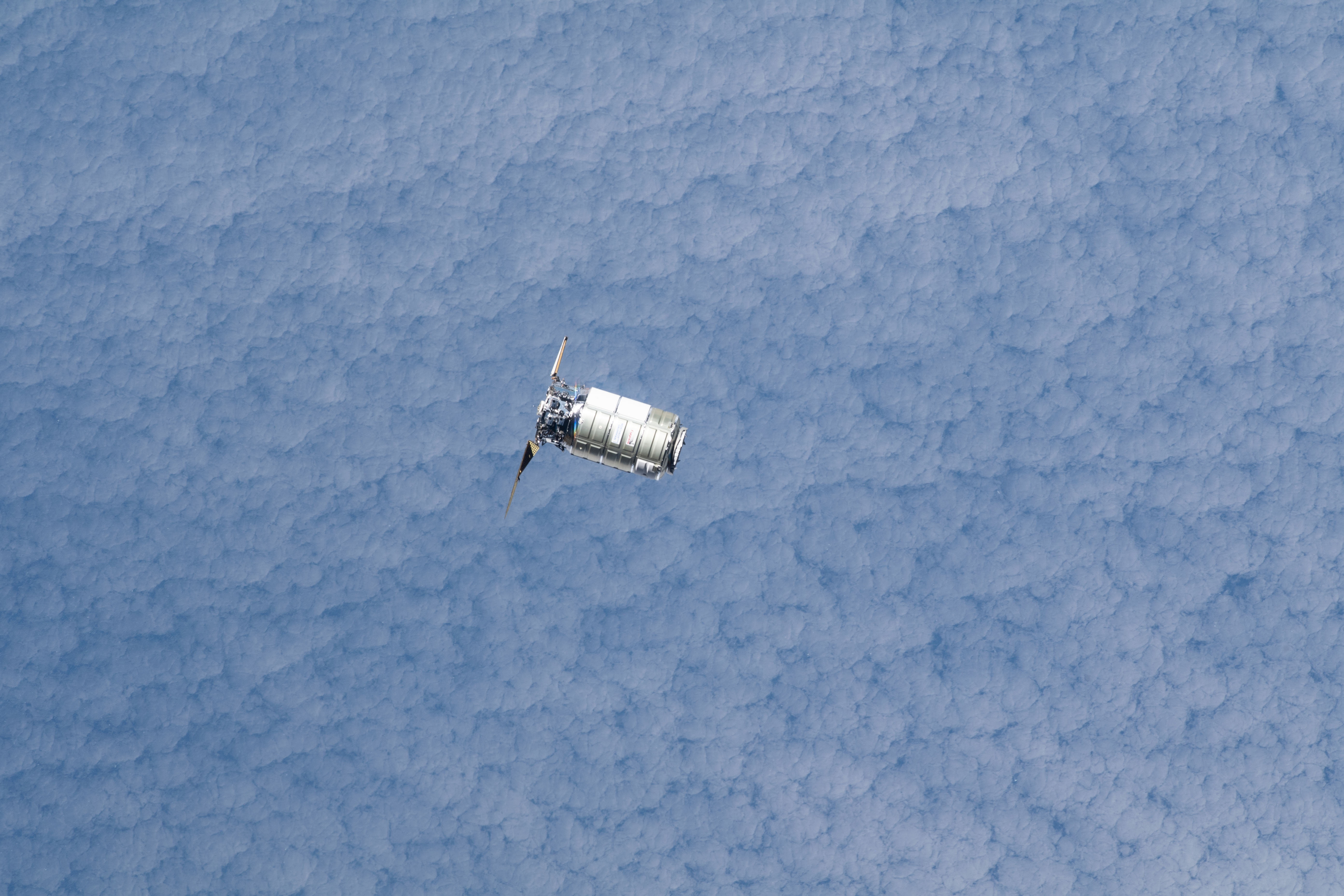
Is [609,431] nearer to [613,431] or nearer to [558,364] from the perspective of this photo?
[613,431]

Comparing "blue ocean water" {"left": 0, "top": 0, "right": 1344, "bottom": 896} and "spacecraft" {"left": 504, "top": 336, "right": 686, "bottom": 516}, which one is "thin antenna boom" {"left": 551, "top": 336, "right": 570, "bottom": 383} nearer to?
"spacecraft" {"left": 504, "top": 336, "right": 686, "bottom": 516}

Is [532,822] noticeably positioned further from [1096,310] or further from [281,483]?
[1096,310]

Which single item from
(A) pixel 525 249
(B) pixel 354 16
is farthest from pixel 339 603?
(B) pixel 354 16

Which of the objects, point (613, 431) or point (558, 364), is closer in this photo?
point (613, 431)

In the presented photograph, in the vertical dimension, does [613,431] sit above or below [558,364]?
below

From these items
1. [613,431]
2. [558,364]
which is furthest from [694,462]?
[558,364]

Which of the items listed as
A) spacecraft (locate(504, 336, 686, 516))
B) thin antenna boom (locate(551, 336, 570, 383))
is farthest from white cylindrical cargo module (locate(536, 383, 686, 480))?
thin antenna boom (locate(551, 336, 570, 383))
